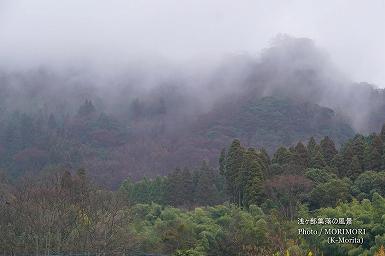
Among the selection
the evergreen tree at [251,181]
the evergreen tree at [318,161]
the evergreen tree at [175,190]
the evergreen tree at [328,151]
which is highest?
the evergreen tree at [328,151]

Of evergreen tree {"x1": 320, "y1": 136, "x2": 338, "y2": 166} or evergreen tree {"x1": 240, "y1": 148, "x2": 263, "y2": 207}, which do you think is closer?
evergreen tree {"x1": 240, "y1": 148, "x2": 263, "y2": 207}

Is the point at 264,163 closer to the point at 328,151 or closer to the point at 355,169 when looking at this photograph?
the point at 328,151

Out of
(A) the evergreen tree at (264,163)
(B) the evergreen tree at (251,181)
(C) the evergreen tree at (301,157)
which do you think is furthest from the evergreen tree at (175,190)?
(C) the evergreen tree at (301,157)

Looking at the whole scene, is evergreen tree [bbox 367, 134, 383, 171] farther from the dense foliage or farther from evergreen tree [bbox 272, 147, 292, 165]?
evergreen tree [bbox 272, 147, 292, 165]

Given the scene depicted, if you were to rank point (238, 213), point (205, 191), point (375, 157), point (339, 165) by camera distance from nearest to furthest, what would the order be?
point (238, 213) < point (375, 157) < point (339, 165) < point (205, 191)

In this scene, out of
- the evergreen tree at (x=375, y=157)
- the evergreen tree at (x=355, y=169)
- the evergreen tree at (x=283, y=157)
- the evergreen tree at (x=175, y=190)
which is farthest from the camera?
the evergreen tree at (x=175, y=190)

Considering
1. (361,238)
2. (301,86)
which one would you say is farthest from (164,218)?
(301,86)

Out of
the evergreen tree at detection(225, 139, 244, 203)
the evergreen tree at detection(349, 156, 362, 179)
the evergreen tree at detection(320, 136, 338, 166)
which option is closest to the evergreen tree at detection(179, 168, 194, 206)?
the evergreen tree at detection(225, 139, 244, 203)

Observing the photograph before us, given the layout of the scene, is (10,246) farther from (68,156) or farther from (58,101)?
(58,101)

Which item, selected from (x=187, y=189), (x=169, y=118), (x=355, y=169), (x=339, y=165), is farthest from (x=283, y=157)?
(x=169, y=118)

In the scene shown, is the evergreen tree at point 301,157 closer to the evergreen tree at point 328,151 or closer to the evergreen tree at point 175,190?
the evergreen tree at point 328,151

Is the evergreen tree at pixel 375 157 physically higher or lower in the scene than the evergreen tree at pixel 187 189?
higher

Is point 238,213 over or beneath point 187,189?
over

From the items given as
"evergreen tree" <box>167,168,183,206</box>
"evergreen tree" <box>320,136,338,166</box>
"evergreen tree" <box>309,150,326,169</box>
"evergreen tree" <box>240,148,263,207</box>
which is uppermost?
"evergreen tree" <box>320,136,338,166</box>
